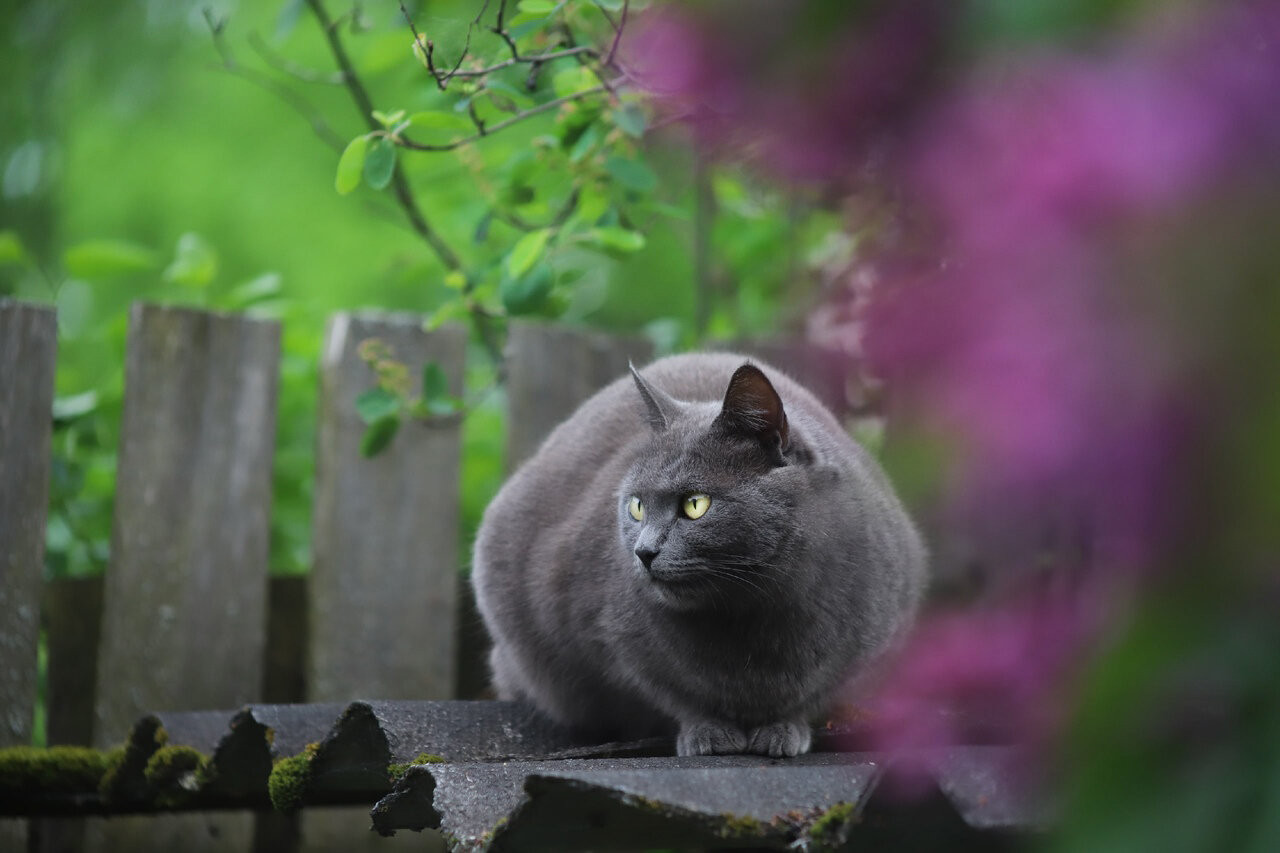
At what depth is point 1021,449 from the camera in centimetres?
40

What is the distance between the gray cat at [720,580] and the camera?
1919 mm

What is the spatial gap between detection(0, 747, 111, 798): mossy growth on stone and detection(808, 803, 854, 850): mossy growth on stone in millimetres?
1614

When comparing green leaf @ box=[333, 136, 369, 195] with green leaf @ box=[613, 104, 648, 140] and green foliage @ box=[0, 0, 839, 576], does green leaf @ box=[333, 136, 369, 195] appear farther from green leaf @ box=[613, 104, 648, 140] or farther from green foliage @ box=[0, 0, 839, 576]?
green leaf @ box=[613, 104, 648, 140]

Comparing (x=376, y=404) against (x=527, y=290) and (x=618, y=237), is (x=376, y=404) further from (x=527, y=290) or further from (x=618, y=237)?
(x=618, y=237)

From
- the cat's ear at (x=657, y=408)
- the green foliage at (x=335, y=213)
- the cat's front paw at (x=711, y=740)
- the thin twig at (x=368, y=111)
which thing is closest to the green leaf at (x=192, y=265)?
the green foliage at (x=335, y=213)

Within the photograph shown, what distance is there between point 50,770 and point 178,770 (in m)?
0.38

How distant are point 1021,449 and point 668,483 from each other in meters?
1.55

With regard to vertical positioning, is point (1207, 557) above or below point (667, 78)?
below

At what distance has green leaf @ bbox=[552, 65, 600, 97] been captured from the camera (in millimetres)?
2100

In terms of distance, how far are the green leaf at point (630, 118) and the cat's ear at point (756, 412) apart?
0.47 metres

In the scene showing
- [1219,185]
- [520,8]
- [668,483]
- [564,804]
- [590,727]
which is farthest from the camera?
[590,727]

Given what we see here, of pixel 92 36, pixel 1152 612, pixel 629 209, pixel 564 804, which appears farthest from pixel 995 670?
pixel 92 36

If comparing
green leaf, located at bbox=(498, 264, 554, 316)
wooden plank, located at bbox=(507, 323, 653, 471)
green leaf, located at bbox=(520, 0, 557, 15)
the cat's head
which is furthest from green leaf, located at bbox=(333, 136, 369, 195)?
wooden plank, located at bbox=(507, 323, 653, 471)

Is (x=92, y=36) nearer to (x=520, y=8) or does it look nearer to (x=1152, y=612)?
(x=520, y=8)
